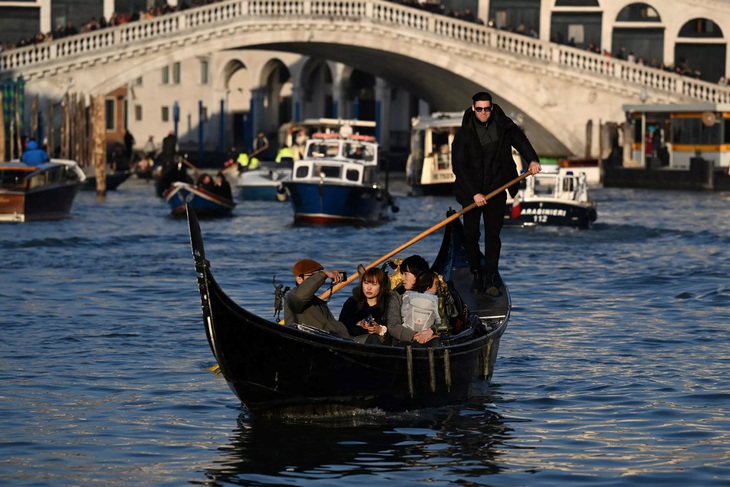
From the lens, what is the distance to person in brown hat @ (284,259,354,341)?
9.69 meters

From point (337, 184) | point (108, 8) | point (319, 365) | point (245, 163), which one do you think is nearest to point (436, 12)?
point (108, 8)

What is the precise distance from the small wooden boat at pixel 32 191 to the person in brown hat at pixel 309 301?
639 inches

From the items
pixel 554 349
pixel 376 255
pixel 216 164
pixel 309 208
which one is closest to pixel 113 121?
pixel 216 164

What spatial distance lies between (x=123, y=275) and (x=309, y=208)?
7.24 metres

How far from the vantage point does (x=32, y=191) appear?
25688mm

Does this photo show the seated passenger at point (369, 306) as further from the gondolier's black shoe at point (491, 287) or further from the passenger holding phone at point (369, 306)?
the gondolier's black shoe at point (491, 287)

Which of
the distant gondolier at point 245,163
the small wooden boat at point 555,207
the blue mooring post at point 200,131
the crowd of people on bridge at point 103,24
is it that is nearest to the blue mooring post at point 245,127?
the blue mooring post at point 200,131

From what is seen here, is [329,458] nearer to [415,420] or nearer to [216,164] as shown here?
[415,420]

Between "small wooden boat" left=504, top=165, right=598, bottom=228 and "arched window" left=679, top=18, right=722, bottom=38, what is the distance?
66.7ft

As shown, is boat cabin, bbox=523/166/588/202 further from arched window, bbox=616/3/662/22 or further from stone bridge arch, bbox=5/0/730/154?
arched window, bbox=616/3/662/22

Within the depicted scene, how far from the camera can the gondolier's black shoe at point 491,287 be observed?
38.5ft

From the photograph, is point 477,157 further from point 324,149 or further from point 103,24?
point 103,24

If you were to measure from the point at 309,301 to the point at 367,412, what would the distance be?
73 cm

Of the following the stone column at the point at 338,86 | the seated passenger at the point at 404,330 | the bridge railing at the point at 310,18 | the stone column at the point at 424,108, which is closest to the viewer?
the seated passenger at the point at 404,330
